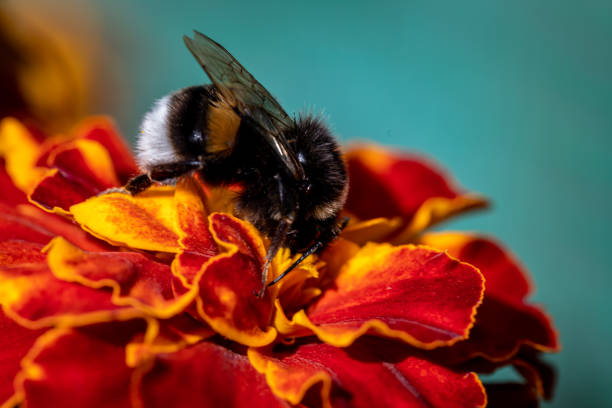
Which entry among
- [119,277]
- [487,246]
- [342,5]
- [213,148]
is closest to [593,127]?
[342,5]

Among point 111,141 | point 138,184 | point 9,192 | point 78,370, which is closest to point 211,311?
point 78,370

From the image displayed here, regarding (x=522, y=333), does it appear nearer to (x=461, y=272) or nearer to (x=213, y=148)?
(x=461, y=272)

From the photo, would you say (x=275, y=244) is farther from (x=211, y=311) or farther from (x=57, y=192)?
(x=57, y=192)

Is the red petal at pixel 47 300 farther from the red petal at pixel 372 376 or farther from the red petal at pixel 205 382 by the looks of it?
the red petal at pixel 372 376

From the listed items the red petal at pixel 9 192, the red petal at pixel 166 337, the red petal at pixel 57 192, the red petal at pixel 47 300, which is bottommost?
the red petal at pixel 9 192

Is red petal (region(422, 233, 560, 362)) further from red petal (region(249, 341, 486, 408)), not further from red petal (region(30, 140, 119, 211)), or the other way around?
red petal (region(30, 140, 119, 211))

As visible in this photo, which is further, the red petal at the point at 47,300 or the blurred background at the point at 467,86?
the blurred background at the point at 467,86

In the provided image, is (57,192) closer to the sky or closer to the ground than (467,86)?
closer to the ground

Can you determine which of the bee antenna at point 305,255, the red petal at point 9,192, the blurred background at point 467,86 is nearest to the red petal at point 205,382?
the bee antenna at point 305,255
